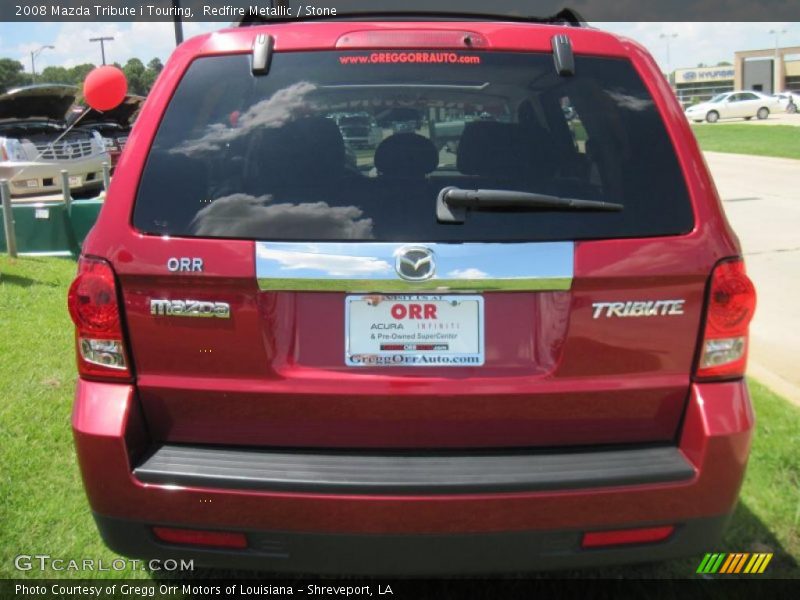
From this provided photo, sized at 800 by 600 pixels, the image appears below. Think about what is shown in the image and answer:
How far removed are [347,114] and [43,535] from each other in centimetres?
211

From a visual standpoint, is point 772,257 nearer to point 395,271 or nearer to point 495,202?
point 495,202

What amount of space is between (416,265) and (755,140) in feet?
93.4

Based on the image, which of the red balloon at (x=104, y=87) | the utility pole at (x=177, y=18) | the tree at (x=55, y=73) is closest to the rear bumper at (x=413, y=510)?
the red balloon at (x=104, y=87)

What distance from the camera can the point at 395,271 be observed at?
214 cm

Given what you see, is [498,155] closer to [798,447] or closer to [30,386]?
[798,447]

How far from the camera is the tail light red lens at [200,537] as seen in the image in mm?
2250

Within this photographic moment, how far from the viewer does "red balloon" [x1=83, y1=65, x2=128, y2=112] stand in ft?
27.4

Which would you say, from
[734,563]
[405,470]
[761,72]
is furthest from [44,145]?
[761,72]

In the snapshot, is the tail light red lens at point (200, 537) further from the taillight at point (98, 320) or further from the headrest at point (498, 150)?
the headrest at point (498, 150)

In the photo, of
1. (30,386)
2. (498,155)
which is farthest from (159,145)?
(30,386)

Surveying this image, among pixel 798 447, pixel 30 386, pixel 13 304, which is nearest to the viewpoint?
pixel 798 447

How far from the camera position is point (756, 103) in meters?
44.9

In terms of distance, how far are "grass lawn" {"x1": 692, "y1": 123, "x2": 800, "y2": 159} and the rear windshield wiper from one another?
62.6 ft

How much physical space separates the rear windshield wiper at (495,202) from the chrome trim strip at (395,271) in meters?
0.10
